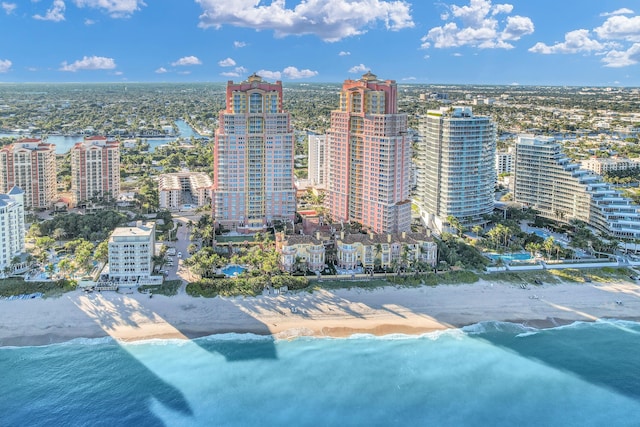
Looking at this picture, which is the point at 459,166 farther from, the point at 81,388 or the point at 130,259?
the point at 81,388

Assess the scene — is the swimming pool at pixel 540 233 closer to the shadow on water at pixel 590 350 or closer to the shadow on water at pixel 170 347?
the shadow on water at pixel 590 350

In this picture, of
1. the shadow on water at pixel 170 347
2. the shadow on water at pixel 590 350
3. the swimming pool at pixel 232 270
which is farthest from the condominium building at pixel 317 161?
the shadow on water at pixel 590 350

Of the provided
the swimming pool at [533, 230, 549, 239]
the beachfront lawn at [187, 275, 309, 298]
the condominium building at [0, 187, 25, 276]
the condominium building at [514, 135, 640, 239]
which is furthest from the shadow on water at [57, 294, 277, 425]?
the condominium building at [514, 135, 640, 239]

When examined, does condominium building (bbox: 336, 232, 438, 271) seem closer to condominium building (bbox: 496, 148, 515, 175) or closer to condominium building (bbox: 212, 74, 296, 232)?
condominium building (bbox: 212, 74, 296, 232)

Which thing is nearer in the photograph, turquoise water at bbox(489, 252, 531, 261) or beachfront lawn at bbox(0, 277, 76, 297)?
beachfront lawn at bbox(0, 277, 76, 297)

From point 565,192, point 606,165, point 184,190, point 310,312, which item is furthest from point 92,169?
point 606,165
